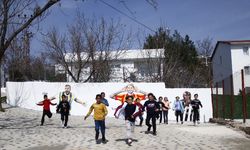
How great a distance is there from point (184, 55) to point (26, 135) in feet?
118

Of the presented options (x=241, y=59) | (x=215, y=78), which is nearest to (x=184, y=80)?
(x=241, y=59)

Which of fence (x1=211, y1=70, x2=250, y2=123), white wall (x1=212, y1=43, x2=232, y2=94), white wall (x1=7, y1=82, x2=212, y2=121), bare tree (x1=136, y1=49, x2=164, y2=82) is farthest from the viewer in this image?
white wall (x1=212, y1=43, x2=232, y2=94)

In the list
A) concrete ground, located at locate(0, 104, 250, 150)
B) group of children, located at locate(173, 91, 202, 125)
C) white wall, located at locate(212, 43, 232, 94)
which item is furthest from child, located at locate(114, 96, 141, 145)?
white wall, located at locate(212, 43, 232, 94)

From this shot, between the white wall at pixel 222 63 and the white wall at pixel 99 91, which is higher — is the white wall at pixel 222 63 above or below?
above

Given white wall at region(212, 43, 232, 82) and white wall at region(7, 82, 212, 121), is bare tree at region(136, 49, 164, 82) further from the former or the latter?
white wall at region(212, 43, 232, 82)

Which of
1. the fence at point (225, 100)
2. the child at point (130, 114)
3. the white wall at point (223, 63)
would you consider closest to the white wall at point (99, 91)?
the fence at point (225, 100)

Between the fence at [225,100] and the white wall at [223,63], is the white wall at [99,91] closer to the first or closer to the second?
the fence at [225,100]

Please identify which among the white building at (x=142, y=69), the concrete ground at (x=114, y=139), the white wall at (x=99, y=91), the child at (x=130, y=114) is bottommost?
the concrete ground at (x=114, y=139)

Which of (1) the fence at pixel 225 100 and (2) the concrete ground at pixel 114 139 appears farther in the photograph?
(1) the fence at pixel 225 100

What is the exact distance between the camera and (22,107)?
27.8 m

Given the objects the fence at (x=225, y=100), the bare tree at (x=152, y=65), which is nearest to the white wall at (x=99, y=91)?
the fence at (x=225, y=100)

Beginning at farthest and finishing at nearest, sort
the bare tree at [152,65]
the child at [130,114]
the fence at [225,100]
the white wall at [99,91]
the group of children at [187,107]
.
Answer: the bare tree at [152,65] → the white wall at [99,91] → the fence at [225,100] → the group of children at [187,107] → the child at [130,114]

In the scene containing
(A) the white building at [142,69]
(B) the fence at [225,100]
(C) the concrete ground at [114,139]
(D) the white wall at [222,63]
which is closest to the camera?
(C) the concrete ground at [114,139]

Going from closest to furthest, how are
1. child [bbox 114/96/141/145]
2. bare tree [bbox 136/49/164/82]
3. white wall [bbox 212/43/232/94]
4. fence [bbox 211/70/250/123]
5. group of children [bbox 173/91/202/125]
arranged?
child [bbox 114/96/141/145], group of children [bbox 173/91/202/125], fence [bbox 211/70/250/123], bare tree [bbox 136/49/164/82], white wall [bbox 212/43/232/94]
